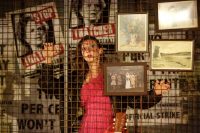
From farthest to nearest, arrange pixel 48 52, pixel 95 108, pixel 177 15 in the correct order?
pixel 48 52 < pixel 95 108 < pixel 177 15

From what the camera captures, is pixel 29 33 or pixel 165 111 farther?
pixel 29 33

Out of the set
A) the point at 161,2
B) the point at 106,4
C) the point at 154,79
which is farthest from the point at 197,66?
the point at 106,4

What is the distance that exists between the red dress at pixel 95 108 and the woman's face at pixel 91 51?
10 centimetres

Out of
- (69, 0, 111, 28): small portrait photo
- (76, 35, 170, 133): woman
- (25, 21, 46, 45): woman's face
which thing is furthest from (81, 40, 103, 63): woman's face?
(25, 21, 46, 45): woman's face

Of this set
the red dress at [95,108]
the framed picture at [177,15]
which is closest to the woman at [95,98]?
the red dress at [95,108]

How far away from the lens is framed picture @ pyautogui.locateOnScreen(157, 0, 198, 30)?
69.1 inches

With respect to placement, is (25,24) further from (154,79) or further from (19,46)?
(154,79)

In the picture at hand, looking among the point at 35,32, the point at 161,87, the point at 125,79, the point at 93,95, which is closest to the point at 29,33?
the point at 35,32

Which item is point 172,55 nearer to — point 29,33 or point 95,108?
point 95,108

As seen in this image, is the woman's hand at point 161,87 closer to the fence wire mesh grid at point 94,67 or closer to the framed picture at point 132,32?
the fence wire mesh grid at point 94,67

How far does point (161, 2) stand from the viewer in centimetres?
179

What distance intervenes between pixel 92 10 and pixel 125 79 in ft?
1.44

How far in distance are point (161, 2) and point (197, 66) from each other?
40cm

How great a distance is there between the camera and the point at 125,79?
1836 mm
